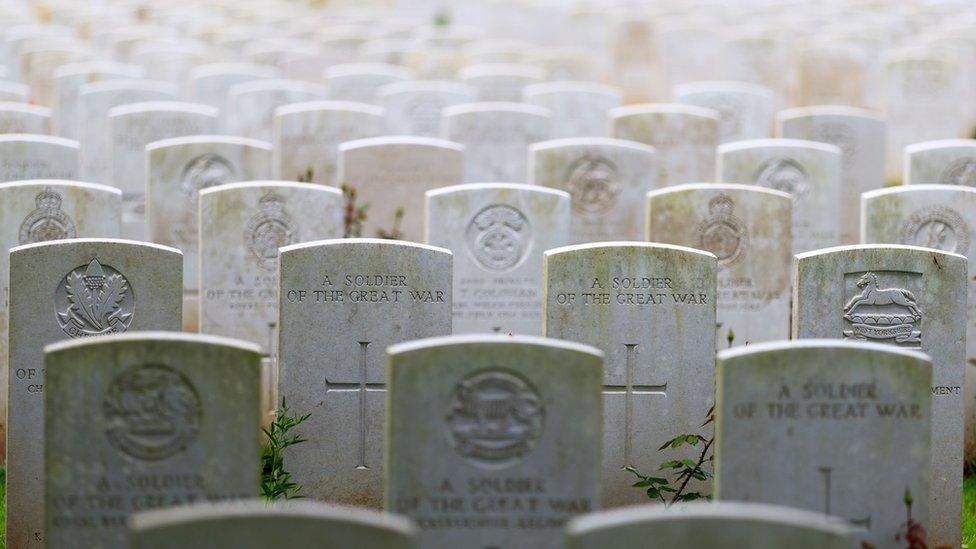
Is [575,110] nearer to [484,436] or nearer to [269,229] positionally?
[269,229]

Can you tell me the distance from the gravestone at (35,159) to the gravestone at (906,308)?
436 cm

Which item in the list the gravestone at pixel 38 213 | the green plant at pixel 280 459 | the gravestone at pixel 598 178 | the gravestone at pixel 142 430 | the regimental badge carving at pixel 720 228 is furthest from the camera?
the gravestone at pixel 598 178

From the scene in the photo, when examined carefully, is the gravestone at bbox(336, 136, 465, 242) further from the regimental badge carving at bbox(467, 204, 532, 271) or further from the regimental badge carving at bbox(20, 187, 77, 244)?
the regimental badge carving at bbox(20, 187, 77, 244)

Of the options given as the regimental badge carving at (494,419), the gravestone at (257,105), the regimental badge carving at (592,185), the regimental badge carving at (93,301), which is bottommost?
the regimental badge carving at (494,419)

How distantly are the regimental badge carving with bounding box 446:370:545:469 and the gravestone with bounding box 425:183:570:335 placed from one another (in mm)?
2710

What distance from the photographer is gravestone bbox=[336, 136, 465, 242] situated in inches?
356

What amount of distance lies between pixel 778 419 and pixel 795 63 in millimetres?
9338

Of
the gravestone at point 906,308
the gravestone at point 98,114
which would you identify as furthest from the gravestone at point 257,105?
the gravestone at point 906,308

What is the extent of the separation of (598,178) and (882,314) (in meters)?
3.01

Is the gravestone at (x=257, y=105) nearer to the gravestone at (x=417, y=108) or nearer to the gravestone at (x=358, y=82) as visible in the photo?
the gravestone at (x=417, y=108)

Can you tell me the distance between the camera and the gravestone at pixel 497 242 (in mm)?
7637

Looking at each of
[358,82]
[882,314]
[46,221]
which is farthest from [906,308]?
[358,82]

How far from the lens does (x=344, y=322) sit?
630 centimetres

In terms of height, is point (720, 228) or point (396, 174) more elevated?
point (396, 174)
